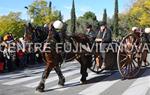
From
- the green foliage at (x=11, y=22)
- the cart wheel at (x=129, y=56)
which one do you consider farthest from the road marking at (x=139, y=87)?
the green foliage at (x=11, y=22)

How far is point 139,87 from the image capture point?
10.8 meters

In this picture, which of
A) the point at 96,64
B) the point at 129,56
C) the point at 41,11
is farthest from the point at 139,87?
the point at 41,11

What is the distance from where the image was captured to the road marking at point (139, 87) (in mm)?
9992

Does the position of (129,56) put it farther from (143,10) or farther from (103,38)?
(143,10)

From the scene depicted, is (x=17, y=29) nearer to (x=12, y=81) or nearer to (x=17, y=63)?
(x=17, y=63)

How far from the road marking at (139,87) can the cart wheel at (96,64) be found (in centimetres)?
152

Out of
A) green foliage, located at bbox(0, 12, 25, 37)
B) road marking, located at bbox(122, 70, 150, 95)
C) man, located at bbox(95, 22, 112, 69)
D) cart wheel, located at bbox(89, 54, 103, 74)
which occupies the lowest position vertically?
road marking, located at bbox(122, 70, 150, 95)

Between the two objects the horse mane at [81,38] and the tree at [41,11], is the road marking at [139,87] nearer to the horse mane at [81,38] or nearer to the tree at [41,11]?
the horse mane at [81,38]

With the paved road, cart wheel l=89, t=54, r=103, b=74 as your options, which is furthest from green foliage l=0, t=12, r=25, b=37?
the paved road

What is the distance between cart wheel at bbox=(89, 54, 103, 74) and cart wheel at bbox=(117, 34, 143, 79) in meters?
0.97

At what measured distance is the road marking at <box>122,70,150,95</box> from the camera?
9992 mm

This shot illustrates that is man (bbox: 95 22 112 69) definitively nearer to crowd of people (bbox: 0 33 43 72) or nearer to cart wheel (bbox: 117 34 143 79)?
cart wheel (bbox: 117 34 143 79)

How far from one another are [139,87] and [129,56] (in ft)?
5.92

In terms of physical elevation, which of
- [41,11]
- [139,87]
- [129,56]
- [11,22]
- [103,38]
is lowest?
[139,87]
